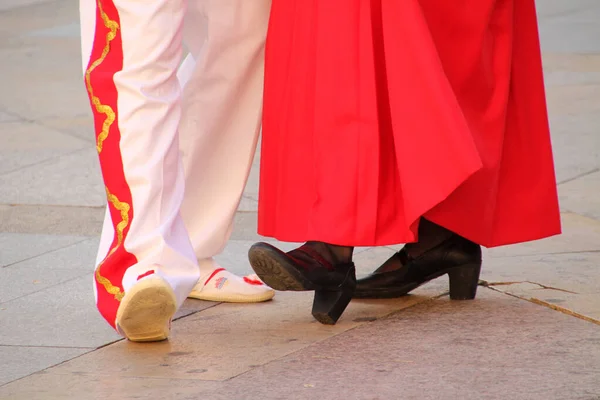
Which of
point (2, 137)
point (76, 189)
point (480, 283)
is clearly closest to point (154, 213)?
point (480, 283)

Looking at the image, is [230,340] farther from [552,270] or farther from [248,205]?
[248,205]

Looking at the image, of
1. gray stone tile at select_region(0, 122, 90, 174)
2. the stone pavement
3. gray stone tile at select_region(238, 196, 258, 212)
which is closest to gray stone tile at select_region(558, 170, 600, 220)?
the stone pavement

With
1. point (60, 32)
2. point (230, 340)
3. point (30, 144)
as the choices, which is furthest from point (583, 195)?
point (60, 32)

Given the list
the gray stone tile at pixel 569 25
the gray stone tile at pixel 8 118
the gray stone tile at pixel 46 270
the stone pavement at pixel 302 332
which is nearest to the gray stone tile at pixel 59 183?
the stone pavement at pixel 302 332

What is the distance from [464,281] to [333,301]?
1.20ft

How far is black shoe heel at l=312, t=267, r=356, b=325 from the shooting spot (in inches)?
104

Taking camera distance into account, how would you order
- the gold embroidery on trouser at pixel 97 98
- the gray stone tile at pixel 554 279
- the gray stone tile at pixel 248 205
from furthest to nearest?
1. the gray stone tile at pixel 248 205
2. the gray stone tile at pixel 554 279
3. the gold embroidery on trouser at pixel 97 98

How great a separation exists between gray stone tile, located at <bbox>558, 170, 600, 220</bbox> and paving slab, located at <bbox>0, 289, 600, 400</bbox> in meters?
1.09

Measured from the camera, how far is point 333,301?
8.68 feet

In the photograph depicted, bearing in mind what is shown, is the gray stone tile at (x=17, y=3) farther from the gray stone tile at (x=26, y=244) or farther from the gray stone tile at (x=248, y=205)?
the gray stone tile at (x=26, y=244)

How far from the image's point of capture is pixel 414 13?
253 cm

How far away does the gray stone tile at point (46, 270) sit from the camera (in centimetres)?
305

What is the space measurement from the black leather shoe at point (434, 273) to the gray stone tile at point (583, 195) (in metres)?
0.96

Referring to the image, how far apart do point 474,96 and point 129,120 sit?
0.83 m
